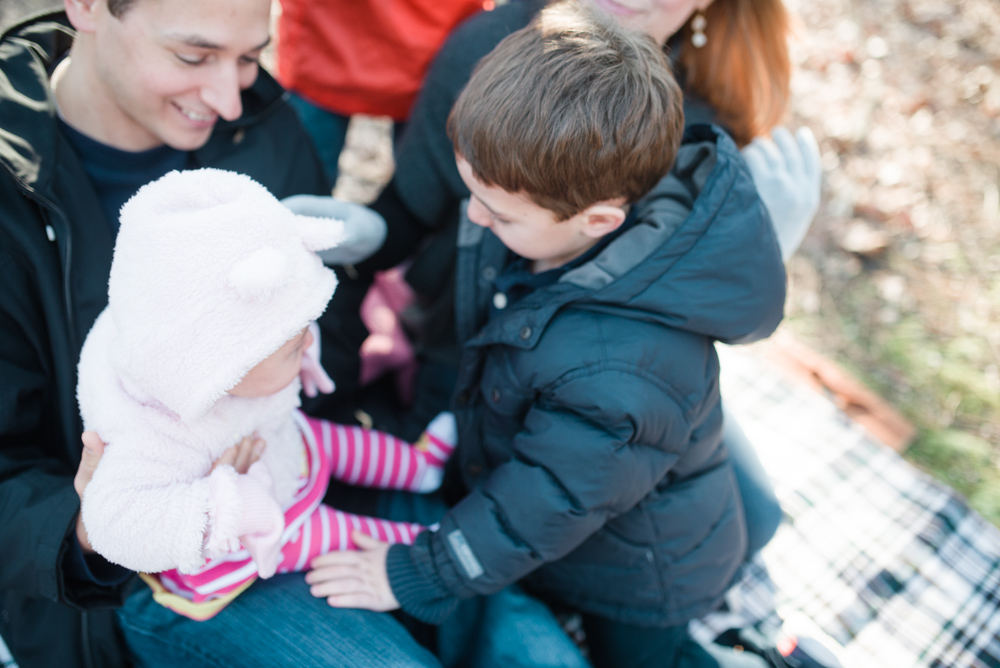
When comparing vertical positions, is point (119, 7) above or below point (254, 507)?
above

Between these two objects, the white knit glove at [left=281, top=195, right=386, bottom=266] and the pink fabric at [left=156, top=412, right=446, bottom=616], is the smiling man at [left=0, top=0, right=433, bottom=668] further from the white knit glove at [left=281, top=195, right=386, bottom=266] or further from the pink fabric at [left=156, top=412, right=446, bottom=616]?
the white knit glove at [left=281, top=195, right=386, bottom=266]

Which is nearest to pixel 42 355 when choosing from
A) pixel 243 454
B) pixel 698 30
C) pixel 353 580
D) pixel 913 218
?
pixel 243 454

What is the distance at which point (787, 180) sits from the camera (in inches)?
68.4

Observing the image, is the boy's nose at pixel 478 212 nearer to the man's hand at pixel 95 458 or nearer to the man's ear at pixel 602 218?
the man's ear at pixel 602 218

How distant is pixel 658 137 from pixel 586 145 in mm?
170

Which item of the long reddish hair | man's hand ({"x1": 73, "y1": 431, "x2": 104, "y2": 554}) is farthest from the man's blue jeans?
the long reddish hair

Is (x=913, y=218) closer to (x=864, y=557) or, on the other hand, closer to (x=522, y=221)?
(x=864, y=557)

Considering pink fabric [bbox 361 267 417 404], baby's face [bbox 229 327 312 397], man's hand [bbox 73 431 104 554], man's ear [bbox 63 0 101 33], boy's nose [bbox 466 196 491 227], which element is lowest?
pink fabric [bbox 361 267 417 404]

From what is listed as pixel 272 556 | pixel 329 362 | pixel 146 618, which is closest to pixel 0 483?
pixel 146 618

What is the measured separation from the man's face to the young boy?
1.70 ft

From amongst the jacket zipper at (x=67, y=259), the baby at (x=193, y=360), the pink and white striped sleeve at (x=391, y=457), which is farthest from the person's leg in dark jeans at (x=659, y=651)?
the jacket zipper at (x=67, y=259)

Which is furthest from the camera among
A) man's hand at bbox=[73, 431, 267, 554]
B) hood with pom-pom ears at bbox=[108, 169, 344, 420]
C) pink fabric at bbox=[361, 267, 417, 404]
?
pink fabric at bbox=[361, 267, 417, 404]

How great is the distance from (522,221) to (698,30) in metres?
1.07

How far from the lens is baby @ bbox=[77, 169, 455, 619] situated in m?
1.04
